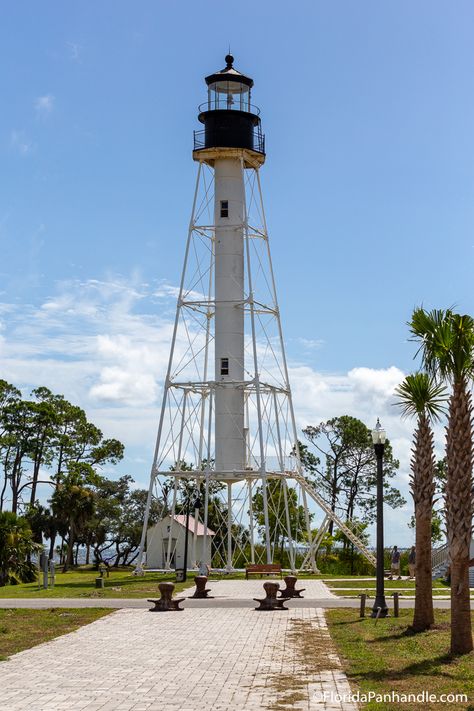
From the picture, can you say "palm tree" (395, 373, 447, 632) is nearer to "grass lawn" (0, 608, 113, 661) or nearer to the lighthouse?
"grass lawn" (0, 608, 113, 661)

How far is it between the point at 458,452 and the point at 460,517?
1.03m

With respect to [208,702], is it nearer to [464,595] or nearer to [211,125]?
[464,595]

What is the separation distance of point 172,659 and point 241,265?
32352 mm

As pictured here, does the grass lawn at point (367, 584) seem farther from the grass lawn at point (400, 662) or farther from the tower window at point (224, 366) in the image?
the grass lawn at point (400, 662)

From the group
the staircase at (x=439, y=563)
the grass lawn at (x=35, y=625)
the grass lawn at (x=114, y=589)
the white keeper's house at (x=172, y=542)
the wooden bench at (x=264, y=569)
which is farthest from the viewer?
the white keeper's house at (x=172, y=542)

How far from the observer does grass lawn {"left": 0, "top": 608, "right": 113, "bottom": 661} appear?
64.8ft

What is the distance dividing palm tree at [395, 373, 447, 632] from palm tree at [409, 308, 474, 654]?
2.61m

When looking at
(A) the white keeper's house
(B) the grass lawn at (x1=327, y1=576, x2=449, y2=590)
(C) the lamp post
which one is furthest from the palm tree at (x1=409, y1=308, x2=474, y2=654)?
(A) the white keeper's house

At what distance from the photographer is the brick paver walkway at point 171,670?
1334 centimetres

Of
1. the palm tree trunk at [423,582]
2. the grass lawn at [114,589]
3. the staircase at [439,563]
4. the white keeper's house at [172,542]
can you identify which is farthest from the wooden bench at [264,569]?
the palm tree trunk at [423,582]

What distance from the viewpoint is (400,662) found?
16.4m

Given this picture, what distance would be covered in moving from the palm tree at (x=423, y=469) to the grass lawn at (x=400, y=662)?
1.71ft

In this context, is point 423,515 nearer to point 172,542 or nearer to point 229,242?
point 229,242

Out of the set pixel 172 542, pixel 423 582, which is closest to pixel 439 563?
pixel 172 542
